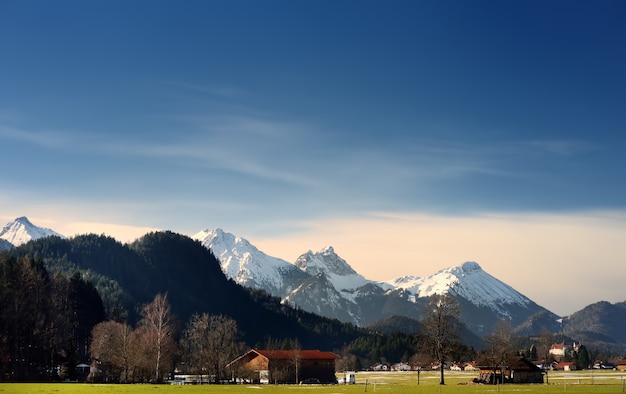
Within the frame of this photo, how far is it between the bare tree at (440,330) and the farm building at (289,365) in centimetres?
3177

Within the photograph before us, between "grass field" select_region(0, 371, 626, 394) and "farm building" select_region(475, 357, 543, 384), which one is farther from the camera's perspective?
"farm building" select_region(475, 357, 543, 384)

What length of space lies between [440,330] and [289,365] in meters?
40.3

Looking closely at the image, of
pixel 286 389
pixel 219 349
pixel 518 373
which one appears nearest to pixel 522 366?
pixel 518 373

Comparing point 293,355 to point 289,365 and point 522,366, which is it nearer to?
point 289,365

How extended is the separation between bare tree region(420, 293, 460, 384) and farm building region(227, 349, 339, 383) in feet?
104

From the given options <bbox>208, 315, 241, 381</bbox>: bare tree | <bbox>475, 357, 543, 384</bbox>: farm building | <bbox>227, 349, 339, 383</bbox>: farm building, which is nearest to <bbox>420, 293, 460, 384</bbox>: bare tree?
<bbox>475, 357, 543, 384</bbox>: farm building

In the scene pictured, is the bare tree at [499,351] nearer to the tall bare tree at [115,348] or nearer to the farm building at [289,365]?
the farm building at [289,365]

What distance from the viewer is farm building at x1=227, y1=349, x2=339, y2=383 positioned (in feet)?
477

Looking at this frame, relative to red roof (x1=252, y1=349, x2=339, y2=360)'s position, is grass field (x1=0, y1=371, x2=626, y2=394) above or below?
below

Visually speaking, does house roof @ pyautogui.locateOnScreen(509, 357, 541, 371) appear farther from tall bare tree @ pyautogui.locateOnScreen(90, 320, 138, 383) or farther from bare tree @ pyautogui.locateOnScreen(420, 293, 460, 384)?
tall bare tree @ pyautogui.locateOnScreen(90, 320, 138, 383)

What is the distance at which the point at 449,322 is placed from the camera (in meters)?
128

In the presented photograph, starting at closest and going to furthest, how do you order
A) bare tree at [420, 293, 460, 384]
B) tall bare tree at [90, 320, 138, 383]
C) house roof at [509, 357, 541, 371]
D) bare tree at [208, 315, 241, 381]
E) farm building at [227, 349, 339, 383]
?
1. tall bare tree at [90, 320, 138, 383]
2. bare tree at [420, 293, 460, 384]
3. bare tree at [208, 315, 241, 381]
4. house roof at [509, 357, 541, 371]
5. farm building at [227, 349, 339, 383]

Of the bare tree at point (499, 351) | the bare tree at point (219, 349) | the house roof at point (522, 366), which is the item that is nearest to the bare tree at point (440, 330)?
the bare tree at point (499, 351)

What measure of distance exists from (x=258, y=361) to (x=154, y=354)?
37.9 metres
